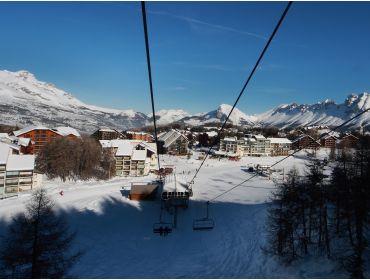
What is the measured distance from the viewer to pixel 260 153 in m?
113

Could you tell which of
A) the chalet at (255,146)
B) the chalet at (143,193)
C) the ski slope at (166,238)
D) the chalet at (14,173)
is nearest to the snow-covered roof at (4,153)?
the chalet at (14,173)

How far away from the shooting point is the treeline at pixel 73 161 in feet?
197

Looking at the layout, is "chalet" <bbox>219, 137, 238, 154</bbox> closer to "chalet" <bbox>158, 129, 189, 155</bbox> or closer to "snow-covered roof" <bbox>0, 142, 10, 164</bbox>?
"chalet" <bbox>158, 129, 189, 155</bbox>

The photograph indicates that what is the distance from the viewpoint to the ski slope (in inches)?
1011

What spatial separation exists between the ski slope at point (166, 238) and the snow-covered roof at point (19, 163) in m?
5.15

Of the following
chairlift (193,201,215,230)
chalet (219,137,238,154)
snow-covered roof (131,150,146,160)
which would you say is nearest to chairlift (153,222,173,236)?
chairlift (193,201,215,230)

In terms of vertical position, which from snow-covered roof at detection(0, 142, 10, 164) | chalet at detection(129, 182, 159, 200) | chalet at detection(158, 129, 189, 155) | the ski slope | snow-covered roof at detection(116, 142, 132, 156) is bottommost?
the ski slope

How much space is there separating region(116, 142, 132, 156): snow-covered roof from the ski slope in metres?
12.7

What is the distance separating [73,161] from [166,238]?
3508cm

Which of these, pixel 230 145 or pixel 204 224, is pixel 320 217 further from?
pixel 230 145

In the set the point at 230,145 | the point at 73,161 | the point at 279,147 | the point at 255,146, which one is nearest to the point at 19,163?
the point at 73,161

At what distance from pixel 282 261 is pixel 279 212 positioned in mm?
4255

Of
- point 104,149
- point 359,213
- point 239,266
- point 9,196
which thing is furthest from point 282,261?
point 104,149

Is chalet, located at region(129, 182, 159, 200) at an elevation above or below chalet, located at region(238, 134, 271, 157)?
below
